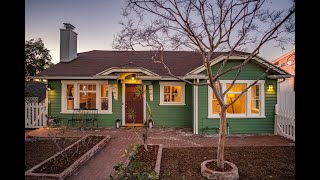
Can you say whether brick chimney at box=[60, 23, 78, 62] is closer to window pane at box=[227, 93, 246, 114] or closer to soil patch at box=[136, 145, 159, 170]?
soil patch at box=[136, 145, 159, 170]

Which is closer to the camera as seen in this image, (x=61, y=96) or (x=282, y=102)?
(x=282, y=102)

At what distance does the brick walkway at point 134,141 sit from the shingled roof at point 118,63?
3479 mm

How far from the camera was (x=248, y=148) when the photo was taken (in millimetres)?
8852

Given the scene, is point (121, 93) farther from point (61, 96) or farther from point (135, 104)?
point (61, 96)

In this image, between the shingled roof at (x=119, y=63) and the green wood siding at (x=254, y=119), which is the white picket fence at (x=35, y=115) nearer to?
the shingled roof at (x=119, y=63)

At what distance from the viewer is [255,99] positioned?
39.1 feet

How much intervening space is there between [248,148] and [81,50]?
1454 cm

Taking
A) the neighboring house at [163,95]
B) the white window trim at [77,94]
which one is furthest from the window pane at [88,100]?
the white window trim at [77,94]

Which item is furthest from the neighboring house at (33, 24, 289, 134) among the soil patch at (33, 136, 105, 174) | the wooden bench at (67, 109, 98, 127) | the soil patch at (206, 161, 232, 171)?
the soil patch at (206, 161, 232, 171)

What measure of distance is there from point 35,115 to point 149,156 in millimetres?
8593

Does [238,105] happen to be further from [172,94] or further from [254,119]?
[172,94]

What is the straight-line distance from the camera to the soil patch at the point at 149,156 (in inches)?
267
